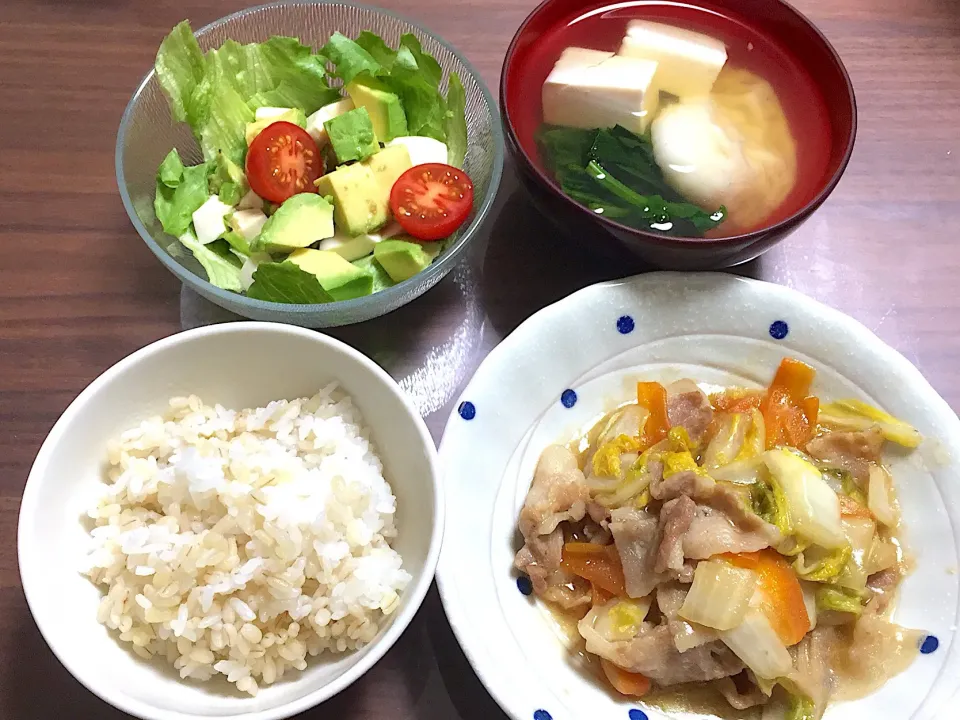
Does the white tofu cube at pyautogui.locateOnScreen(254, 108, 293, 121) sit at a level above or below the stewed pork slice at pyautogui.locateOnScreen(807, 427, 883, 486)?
above

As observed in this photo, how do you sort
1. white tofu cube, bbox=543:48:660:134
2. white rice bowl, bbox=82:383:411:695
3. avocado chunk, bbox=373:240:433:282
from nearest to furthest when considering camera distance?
white rice bowl, bbox=82:383:411:695 < avocado chunk, bbox=373:240:433:282 < white tofu cube, bbox=543:48:660:134

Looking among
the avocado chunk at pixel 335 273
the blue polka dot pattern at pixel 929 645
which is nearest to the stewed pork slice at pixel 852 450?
the blue polka dot pattern at pixel 929 645

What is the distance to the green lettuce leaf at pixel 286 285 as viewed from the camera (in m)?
1.60

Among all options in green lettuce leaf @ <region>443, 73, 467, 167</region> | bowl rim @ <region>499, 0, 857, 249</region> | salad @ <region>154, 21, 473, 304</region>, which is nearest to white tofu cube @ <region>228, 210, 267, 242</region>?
salad @ <region>154, 21, 473, 304</region>

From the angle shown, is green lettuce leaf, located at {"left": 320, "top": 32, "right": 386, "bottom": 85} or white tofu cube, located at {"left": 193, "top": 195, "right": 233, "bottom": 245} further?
green lettuce leaf, located at {"left": 320, "top": 32, "right": 386, "bottom": 85}

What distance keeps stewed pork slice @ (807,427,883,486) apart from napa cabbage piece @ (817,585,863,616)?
0.84 ft

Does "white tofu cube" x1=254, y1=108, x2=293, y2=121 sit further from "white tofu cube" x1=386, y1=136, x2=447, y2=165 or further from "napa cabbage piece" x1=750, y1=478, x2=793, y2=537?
"napa cabbage piece" x1=750, y1=478, x2=793, y2=537

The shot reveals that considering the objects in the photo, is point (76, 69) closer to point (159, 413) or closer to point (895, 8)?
point (159, 413)

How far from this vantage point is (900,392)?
1.71 m

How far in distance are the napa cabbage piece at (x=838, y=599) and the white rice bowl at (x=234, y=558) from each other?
0.84 m

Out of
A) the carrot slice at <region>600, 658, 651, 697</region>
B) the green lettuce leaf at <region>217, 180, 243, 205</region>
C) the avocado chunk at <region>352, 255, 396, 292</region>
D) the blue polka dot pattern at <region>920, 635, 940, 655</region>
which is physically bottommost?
the carrot slice at <region>600, 658, 651, 697</region>

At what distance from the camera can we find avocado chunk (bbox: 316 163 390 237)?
1748 millimetres

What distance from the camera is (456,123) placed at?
194 centimetres

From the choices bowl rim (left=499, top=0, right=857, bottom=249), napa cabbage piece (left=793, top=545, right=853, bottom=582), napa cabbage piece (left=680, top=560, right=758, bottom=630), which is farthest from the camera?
bowl rim (left=499, top=0, right=857, bottom=249)
